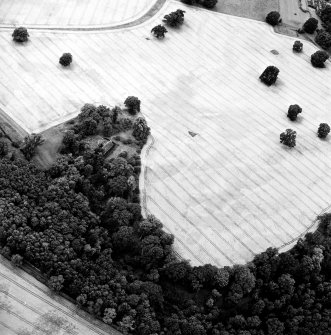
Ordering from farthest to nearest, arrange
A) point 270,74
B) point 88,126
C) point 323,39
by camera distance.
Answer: point 323,39, point 270,74, point 88,126

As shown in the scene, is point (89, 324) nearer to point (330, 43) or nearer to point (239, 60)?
point (239, 60)

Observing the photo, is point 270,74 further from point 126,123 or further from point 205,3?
point 126,123

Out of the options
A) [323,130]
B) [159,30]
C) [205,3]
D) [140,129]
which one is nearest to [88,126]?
[140,129]

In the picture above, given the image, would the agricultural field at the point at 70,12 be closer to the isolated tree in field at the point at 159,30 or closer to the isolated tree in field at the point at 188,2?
the isolated tree in field at the point at 159,30

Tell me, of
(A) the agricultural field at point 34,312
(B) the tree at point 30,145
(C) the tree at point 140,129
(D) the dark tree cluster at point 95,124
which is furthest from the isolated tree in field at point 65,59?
(A) the agricultural field at point 34,312

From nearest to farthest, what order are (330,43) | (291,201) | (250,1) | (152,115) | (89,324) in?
(89,324)
(291,201)
(152,115)
(330,43)
(250,1)

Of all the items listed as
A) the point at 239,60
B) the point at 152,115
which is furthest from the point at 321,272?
the point at 239,60
